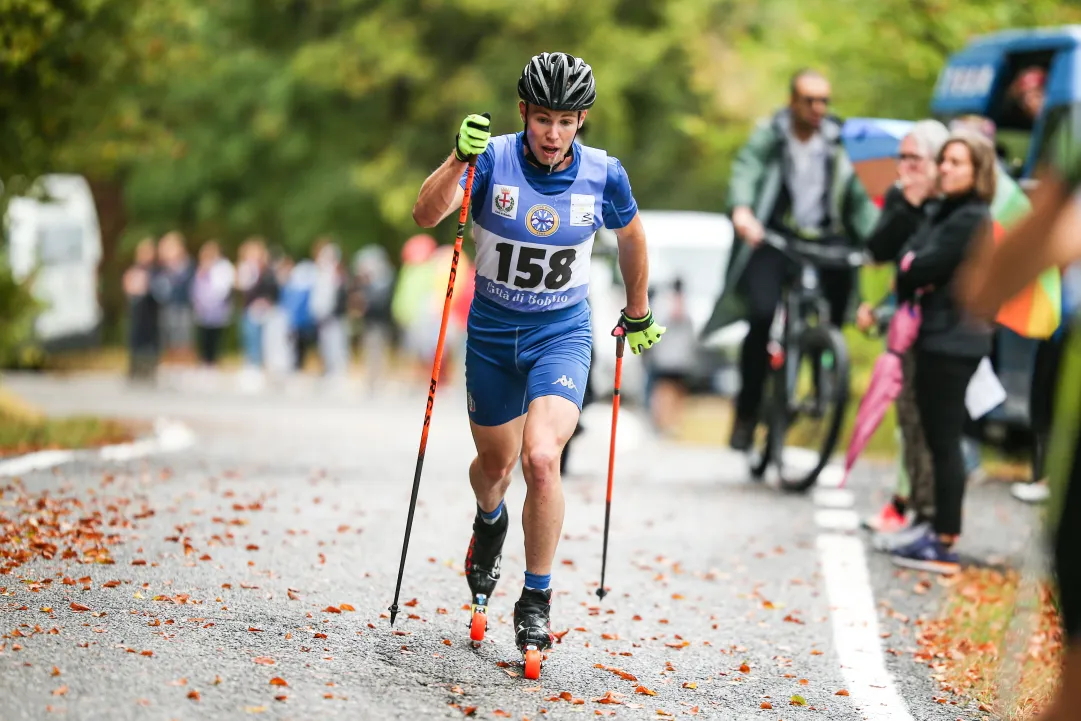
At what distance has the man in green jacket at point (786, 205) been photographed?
36.7ft

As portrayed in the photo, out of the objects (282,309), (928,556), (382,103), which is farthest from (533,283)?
(382,103)

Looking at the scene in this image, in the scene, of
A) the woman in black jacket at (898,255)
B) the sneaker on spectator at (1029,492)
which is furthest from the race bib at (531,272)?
the sneaker on spectator at (1029,492)

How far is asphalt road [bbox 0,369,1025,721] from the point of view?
221 inches

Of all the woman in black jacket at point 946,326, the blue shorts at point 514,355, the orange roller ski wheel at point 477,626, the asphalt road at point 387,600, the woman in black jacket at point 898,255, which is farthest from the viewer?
the woman in black jacket at point 898,255

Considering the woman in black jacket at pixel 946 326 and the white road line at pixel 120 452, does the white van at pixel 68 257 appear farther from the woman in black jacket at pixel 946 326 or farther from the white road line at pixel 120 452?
the woman in black jacket at pixel 946 326

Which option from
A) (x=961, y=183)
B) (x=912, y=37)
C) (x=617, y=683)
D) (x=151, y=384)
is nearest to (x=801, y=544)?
(x=961, y=183)

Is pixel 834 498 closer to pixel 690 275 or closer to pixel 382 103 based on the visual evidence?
pixel 690 275

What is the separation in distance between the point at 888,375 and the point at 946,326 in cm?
83

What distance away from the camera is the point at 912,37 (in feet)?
57.1

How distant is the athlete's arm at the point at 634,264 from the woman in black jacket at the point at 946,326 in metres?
2.46

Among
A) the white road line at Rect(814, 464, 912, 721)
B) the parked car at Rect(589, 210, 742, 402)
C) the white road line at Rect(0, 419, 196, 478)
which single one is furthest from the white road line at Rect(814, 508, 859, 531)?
the parked car at Rect(589, 210, 742, 402)

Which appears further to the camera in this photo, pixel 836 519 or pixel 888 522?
pixel 836 519

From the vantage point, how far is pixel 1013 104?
15320mm

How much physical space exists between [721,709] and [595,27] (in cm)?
2750
